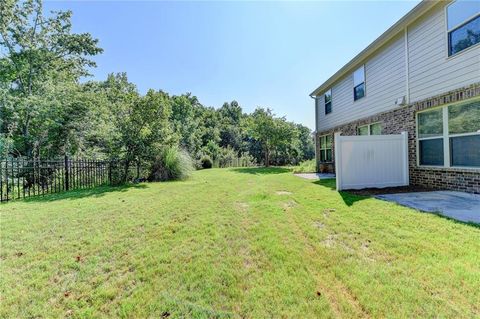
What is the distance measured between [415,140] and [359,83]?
13.3 feet

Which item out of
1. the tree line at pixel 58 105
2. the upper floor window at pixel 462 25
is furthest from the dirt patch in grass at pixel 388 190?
the tree line at pixel 58 105

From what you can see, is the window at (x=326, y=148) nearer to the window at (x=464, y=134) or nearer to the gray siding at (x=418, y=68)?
the gray siding at (x=418, y=68)

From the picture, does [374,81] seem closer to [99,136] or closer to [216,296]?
[216,296]

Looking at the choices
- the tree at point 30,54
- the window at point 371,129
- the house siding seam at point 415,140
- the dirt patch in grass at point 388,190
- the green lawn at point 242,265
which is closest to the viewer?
the green lawn at point 242,265

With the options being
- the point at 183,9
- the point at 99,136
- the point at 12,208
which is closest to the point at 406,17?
the point at 183,9

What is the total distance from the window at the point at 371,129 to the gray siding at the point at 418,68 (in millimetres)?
463

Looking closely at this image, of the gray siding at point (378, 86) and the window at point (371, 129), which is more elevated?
the gray siding at point (378, 86)

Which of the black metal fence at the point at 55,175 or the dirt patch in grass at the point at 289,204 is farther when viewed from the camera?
the black metal fence at the point at 55,175

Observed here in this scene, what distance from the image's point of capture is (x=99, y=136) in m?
12.5

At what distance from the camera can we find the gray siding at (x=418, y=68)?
18.5 feet

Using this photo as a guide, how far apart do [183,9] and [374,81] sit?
791cm

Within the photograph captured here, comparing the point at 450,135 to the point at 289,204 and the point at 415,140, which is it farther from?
the point at 289,204

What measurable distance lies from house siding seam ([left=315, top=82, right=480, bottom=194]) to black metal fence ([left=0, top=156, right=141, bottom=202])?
1028cm

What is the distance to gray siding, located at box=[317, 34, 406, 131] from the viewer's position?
7.71 meters
